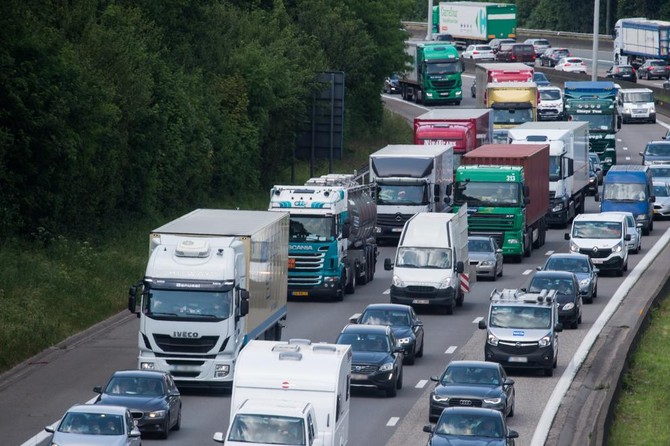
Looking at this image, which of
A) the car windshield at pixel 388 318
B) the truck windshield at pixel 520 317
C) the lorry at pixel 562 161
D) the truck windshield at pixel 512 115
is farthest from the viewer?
the truck windshield at pixel 512 115

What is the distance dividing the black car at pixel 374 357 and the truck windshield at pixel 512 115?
158 feet

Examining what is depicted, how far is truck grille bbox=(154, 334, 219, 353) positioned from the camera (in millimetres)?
33969

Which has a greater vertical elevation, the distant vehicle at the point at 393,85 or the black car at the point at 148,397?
the black car at the point at 148,397

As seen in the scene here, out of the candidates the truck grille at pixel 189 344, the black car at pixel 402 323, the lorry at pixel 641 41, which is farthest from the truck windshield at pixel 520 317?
the lorry at pixel 641 41

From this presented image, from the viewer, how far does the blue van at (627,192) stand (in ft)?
212

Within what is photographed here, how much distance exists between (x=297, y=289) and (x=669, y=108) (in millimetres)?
68929

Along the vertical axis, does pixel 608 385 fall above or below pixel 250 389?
below

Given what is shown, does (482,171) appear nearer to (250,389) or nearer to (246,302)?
(246,302)

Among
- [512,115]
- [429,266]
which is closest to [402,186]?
[429,266]

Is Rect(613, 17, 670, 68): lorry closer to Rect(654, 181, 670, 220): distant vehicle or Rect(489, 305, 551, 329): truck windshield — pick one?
Rect(654, 181, 670, 220): distant vehicle

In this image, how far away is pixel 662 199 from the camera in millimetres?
Result: 70562

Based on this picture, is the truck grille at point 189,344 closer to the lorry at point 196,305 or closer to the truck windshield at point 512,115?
the lorry at point 196,305

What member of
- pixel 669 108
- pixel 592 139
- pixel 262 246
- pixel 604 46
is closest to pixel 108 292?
pixel 262 246

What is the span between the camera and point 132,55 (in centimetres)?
5569
